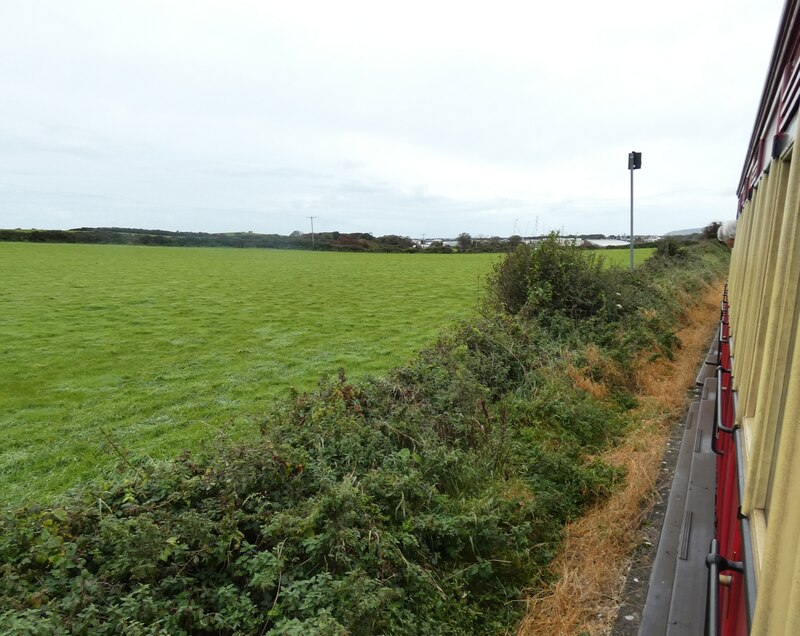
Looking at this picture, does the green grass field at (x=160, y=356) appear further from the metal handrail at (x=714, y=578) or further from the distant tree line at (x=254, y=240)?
the distant tree line at (x=254, y=240)

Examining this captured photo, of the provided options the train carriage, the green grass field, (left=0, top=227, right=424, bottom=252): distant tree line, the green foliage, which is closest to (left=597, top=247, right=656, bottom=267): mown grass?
the green foliage

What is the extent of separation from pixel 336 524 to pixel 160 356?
7909mm

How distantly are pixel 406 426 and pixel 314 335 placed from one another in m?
7.74

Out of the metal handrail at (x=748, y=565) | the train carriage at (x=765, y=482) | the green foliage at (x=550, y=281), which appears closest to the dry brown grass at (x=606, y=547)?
the train carriage at (x=765, y=482)

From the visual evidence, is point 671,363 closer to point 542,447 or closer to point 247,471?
point 542,447

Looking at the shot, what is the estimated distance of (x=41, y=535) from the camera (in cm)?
274

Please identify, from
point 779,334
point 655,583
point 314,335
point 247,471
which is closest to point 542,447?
point 655,583

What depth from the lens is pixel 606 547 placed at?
12.4ft

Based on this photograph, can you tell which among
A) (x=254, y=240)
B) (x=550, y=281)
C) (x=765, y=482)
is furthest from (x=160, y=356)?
(x=254, y=240)

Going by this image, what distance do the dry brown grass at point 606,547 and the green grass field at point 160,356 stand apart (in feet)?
10.1

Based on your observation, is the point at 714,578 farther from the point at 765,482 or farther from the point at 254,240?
the point at 254,240

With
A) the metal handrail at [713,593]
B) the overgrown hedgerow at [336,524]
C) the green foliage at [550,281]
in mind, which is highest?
the green foliage at [550,281]

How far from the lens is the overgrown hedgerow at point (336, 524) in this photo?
2.59 meters

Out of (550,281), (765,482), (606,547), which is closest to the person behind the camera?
→ (765,482)
